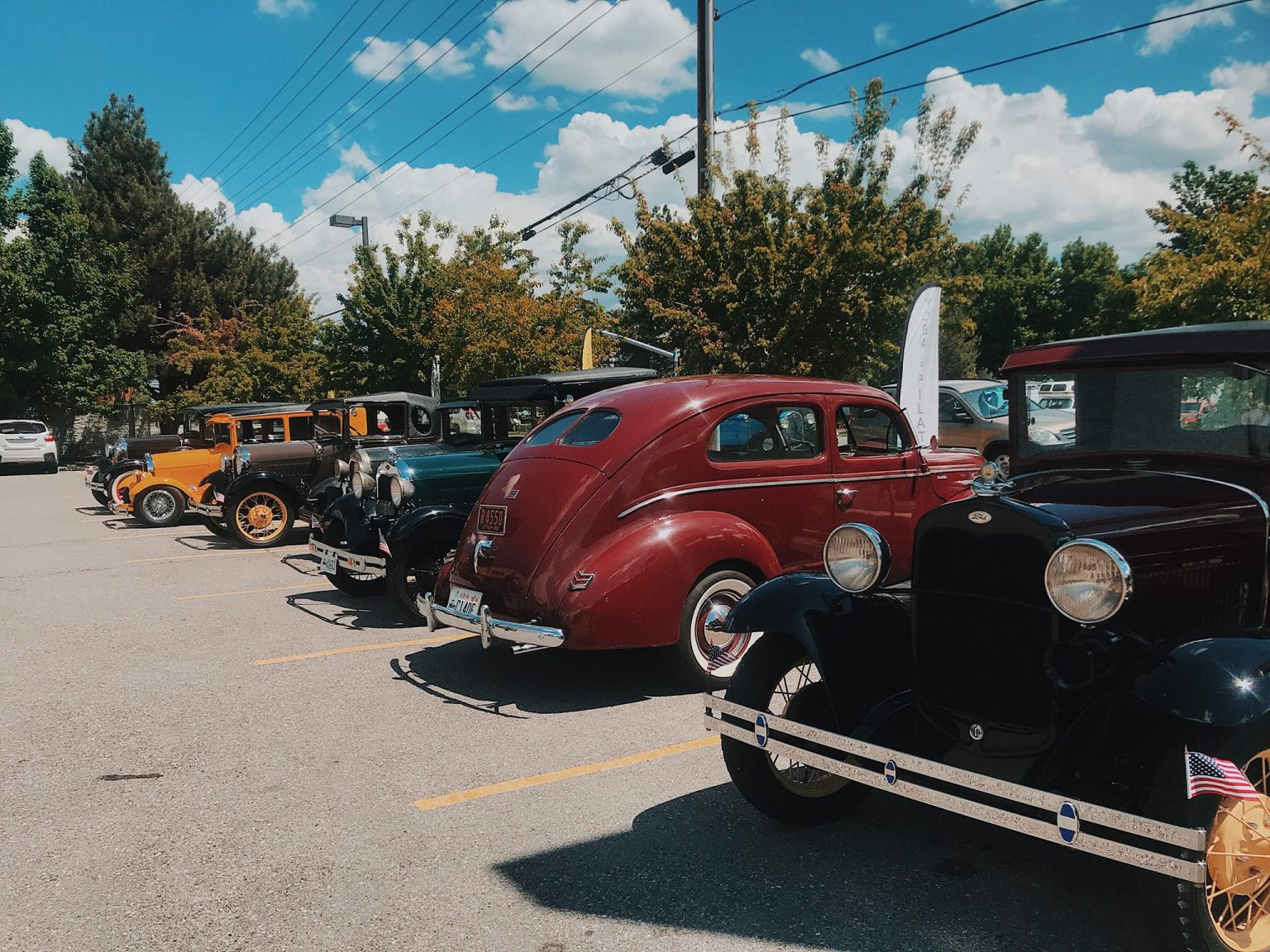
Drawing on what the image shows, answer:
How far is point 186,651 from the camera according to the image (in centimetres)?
670

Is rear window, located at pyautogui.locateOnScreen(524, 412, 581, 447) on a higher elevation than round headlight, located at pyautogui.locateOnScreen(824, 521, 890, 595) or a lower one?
higher

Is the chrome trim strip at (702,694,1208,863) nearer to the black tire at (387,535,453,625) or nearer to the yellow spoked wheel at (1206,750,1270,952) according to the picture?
the yellow spoked wheel at (1206,750,1270,952)

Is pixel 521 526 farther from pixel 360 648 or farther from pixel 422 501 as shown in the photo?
pixel 422 501

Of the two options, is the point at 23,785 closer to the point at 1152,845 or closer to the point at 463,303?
the point at 1152,845

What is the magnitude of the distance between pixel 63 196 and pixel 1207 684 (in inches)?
1435

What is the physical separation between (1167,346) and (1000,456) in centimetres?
118

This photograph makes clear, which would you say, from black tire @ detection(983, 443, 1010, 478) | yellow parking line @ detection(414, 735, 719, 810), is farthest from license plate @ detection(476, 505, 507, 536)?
black tire @ detection(983, 443, 1010, 478)

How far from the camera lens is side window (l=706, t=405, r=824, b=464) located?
5730mm

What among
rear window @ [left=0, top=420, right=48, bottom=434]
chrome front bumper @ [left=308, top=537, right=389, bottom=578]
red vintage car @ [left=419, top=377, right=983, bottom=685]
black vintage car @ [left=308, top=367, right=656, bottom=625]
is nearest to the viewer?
red vintage car @ [left=419, top=377, right=983, bottom=685]

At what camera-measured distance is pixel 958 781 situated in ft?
8.96

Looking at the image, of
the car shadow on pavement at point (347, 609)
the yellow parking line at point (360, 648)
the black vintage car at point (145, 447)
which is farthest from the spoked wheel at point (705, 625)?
the black vintage car at point (145, 447)

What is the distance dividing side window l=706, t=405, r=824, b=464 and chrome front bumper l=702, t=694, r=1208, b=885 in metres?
2.44

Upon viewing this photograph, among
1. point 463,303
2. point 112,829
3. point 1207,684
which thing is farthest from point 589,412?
point 463,303

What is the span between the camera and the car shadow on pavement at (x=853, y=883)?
2924mm
